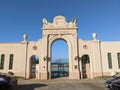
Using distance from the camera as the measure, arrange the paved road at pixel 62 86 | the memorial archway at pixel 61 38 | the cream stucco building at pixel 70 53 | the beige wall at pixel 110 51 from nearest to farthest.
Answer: the paved road at pixel 62 86, the memorial archway at pixel 61 38, the cream stucco building at pixel 70 53, the beige wall at pixel 110 51

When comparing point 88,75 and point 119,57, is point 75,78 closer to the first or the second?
point 88,75

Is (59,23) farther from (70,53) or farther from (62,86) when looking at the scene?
(62,86)

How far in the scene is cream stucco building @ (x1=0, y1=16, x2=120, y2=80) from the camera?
974 inches

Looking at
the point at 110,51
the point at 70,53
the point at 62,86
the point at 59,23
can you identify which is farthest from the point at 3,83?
the point at 110,51

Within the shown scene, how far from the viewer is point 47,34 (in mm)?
25781

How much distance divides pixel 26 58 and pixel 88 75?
32.9ft

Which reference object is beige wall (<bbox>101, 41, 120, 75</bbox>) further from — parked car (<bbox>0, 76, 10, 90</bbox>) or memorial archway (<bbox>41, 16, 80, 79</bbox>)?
parked car (<bbox>0, 76, 10, 90</bbox>)

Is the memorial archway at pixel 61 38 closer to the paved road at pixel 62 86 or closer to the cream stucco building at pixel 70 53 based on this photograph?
the cream stucco building at pixel 70 53

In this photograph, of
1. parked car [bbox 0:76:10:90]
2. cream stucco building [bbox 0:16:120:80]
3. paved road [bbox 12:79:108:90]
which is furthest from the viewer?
cream stucco building [bbox 0:16:120:80]

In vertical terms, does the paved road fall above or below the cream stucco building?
below

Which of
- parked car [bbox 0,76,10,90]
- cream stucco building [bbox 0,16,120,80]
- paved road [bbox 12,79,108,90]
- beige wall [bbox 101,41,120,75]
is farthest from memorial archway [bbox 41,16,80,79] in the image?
parked car [bbox 0,76,10,90]

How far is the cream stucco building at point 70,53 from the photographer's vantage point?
2475 cm

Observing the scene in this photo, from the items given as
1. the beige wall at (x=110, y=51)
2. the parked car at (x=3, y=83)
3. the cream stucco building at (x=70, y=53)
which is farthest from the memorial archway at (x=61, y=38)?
the parked car at (x=3, y=83)

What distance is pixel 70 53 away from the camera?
82.0 ft
